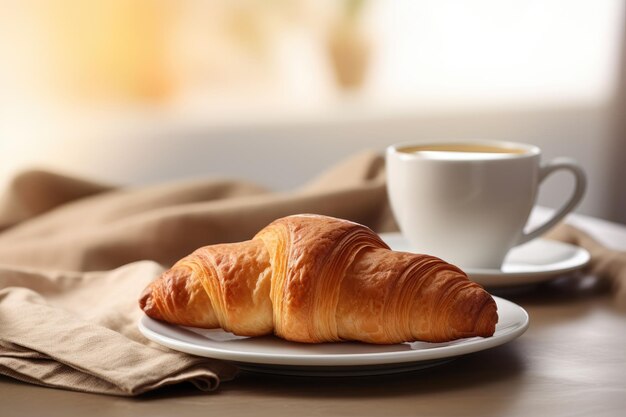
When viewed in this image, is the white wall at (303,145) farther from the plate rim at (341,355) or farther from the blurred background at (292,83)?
the plate rim at (341,355)

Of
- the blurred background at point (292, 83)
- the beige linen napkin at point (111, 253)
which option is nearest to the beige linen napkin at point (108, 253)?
the beige linen napkin at point (111, 253)

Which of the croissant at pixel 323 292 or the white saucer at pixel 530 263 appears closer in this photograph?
the croissant at pixel 323 292

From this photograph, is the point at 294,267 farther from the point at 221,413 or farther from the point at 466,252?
the point at 466,252

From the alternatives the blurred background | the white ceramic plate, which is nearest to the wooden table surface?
the white ceramic plate

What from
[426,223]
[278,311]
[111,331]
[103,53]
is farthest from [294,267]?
[103,53]

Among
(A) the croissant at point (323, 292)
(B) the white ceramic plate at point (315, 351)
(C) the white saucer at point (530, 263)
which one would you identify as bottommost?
(C) the white saucer at point (530, 263)

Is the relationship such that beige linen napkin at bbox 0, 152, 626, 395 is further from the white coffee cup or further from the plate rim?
the white coffee cup

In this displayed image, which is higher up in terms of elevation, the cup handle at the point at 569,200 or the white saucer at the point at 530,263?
the cup handle at the point at 569,200
